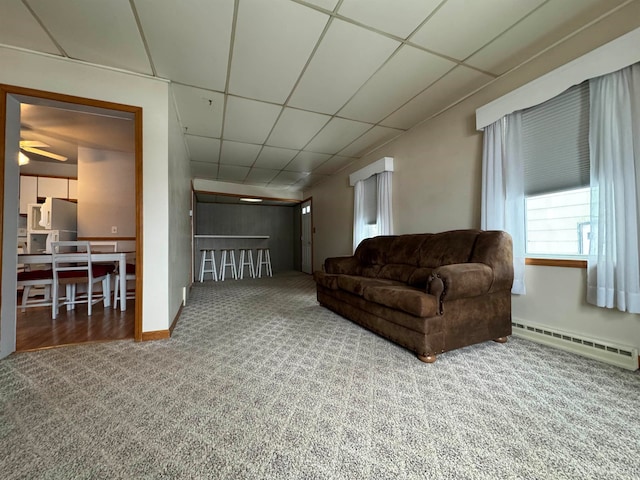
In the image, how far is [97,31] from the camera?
187 cm

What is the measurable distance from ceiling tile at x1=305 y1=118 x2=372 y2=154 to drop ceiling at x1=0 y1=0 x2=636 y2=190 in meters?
0.22

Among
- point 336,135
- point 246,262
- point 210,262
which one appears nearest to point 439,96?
point 336,135

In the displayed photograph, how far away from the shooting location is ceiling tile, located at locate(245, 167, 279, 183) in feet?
18.2

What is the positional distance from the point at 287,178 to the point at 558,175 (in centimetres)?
507

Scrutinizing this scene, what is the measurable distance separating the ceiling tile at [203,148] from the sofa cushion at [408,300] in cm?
347

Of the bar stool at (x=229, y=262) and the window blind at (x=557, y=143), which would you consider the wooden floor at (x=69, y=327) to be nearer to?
the bar stool at (x=229, y=262)

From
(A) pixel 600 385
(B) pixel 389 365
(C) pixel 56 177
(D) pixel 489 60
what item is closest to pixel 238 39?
(D) pixel 489 60

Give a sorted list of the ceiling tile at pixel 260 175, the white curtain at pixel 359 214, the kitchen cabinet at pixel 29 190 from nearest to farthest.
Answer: the white curtain at pixel 359 214, the kitchen cabinet at pixel 29 190, the ceiling tile at pixel 260 175

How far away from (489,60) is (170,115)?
122 inches

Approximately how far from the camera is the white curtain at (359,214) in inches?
183

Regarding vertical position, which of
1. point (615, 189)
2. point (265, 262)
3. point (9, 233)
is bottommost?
point (265, 262)

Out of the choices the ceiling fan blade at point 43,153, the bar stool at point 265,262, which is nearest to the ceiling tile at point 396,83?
the ceiling fan blade at point 43,153

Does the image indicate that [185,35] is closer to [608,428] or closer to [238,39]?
[238,39]

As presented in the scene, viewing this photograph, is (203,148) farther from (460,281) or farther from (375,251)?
(460,281)
